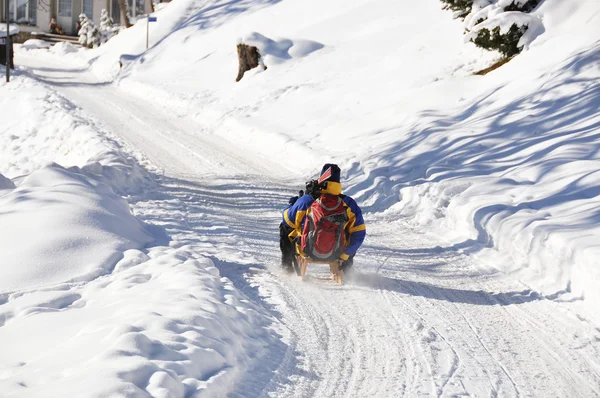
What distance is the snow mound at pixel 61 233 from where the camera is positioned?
6.51 m

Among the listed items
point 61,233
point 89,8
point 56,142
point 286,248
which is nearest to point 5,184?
point 61,233

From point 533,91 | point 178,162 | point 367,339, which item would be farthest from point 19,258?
point 533,91

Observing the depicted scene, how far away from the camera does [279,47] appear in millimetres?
24234

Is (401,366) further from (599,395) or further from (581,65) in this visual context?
(581,65)

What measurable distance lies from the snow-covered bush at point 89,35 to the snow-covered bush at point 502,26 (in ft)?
117

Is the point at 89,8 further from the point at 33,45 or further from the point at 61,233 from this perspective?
the point at 61,233

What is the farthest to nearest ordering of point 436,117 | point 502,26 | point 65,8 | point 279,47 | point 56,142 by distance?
point 65,8 → point 279,47 → point 56,142 → point 502,26 → point 436,117

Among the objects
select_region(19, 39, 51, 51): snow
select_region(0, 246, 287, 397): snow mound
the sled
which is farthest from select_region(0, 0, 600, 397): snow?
select_region(19, 39, 51, 51): snow

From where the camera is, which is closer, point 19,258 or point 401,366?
point 401,366

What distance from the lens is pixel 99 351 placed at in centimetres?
450

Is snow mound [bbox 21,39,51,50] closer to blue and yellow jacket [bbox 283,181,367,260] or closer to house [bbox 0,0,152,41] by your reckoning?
house [bbox 0,0,152,41]

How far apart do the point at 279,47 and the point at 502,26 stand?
415 inches

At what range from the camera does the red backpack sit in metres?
6.97

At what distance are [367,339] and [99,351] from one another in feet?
6.94
